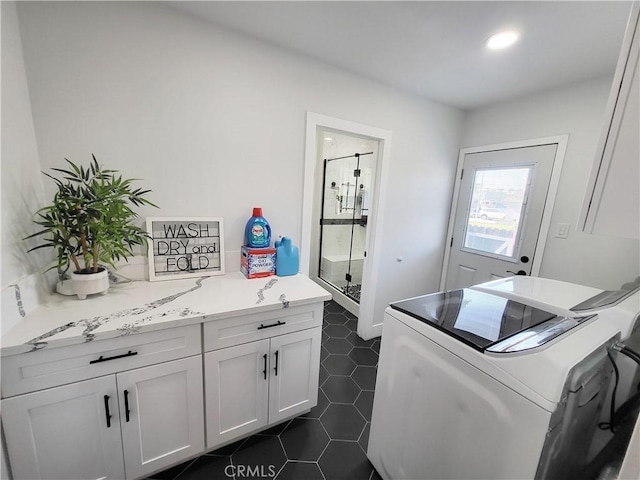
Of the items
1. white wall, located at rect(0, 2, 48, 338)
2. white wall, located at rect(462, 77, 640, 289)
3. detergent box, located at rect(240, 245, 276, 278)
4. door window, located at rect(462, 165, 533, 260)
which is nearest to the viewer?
white wall, located at rect(0, 2, 48, 338)

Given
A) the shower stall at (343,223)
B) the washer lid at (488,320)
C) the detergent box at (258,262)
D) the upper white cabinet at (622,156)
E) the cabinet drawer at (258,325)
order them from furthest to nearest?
the shower stall at (343,223) → the detergent box at (258,262) → the cabinet drawer at (258,325) → the washer lid at (488,320) → the upper white cabinet at (622,156)

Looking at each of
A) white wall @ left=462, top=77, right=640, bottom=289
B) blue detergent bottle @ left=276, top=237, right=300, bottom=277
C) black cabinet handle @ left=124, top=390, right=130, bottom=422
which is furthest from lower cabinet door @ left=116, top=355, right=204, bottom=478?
white wall @ left=462, top=77, right=640, bottom=289

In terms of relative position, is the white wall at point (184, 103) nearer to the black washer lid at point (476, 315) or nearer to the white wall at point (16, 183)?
the white wall at point (16, 183)

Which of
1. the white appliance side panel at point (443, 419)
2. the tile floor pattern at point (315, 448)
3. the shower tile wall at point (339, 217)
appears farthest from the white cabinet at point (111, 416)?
the shower tile wall at point (339, 217)

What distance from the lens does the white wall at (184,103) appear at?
4.04 ft

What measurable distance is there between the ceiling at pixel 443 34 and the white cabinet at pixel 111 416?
172 cm

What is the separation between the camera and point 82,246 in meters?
1.16

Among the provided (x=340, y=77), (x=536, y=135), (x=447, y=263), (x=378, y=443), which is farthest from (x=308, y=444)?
(x=536, y=135)

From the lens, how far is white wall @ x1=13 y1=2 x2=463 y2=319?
4.04 ft

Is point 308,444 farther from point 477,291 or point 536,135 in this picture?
point 536,135

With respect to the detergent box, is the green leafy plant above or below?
above

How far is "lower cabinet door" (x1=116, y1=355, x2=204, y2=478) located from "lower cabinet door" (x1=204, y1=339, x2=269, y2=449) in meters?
0.05

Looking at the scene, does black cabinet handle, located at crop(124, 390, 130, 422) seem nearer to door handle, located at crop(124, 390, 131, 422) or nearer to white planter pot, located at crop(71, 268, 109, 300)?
door handle, located at crop(124, 390, 131, 422)

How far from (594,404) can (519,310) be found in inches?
15.3
